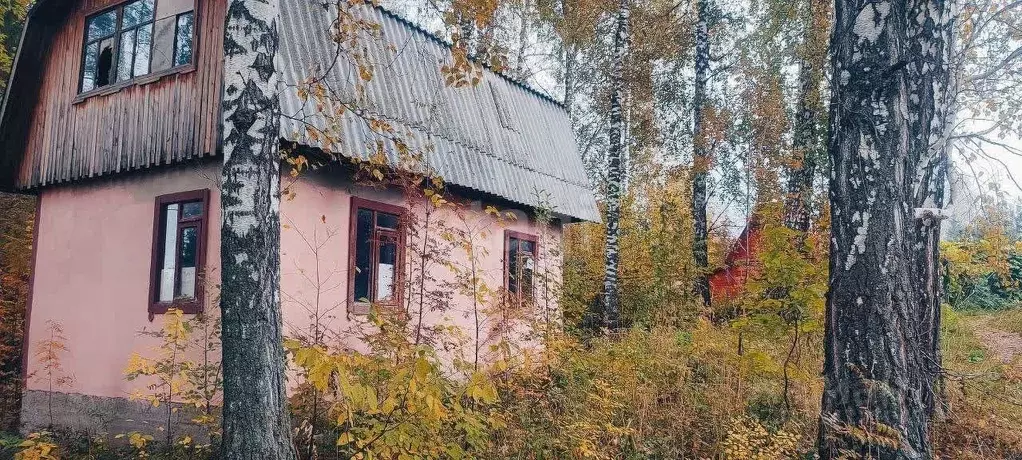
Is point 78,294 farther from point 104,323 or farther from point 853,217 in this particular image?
point 853,217

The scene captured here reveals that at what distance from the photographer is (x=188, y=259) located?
770 cm

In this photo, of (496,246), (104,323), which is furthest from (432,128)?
(104,323)

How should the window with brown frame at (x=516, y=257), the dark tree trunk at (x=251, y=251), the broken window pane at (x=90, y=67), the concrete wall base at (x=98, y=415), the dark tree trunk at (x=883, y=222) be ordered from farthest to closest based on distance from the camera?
the window with brown frame at (x=516, y=257) → the broken window pane at (x=90, y=67) → the concrete wall base at (x=98, y=415) → the dark tree trunk at (x=251, y=251) → the dark tree trunk at (x=883, y=222)

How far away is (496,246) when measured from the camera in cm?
1155

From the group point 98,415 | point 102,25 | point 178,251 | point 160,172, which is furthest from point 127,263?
point 102,25

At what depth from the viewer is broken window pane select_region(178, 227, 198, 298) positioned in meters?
7.63

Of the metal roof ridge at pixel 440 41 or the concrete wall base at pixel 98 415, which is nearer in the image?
the concrete wall base at pixel 98 415

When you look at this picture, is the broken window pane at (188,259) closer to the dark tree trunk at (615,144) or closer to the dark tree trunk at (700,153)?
the dark tree trunk at (615,144)

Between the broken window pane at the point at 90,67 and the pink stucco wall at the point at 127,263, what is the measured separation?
1555 mm

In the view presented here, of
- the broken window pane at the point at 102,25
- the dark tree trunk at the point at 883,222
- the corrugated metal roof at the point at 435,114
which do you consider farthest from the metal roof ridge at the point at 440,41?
the broken window pane at the point at 102,25

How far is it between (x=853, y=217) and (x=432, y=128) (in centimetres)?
697

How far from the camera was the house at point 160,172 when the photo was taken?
24.8 feet

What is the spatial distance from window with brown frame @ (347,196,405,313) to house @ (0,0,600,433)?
0.02 meters

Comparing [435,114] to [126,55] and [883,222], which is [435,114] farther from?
[883,222]
